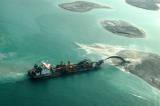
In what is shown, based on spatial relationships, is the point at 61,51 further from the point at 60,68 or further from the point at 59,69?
the point at 59,69

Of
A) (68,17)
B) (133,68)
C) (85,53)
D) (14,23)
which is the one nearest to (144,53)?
(133,68)

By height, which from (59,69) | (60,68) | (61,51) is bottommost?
(59,69)

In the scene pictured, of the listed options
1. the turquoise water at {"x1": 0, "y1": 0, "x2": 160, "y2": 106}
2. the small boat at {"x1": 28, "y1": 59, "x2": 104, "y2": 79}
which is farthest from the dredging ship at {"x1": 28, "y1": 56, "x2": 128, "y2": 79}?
the turquoise water at {"x1": 0, "y1": 0, "x2": 160, "y2": 106}

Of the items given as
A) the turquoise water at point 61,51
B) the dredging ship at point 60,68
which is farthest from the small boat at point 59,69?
the turquoise water at point 61,51

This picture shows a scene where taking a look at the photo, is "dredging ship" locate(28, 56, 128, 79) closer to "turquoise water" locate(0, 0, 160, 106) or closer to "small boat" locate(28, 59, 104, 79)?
"small boat" locate(28, 59, 104, 79)

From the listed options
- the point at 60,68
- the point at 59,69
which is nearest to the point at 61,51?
the point at 60,68

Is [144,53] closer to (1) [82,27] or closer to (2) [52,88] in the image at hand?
(1) [82,27]
